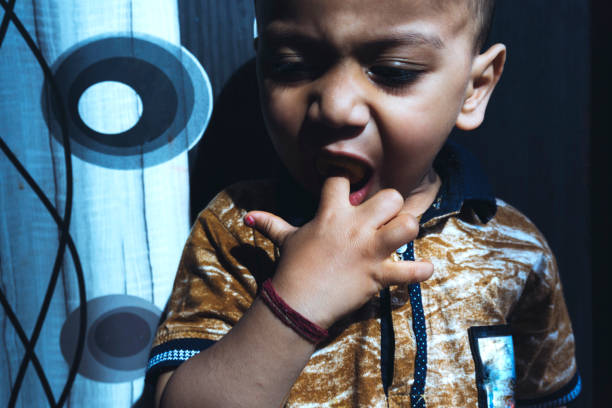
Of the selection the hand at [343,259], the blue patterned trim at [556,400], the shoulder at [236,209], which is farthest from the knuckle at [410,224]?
the blue patterned trim at [556,400]

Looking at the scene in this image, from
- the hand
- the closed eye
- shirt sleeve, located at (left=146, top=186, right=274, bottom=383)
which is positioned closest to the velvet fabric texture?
shirt sleeve, located at (left=146, top=186, right=274, bottom=383)

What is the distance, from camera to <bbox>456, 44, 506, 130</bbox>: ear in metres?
0.66

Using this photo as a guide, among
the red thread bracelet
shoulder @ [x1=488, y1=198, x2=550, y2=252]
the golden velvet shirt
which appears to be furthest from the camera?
shoulder @ [x1=488, y1=198, x2=550, y2=252]

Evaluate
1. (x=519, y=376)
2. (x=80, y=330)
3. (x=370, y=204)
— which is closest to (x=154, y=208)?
(x=80, y=330)

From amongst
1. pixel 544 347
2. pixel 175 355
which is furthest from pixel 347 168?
pixel 544 347

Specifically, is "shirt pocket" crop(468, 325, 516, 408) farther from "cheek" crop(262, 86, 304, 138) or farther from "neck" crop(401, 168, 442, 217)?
"cheek" crop(262, 86, 304, 138)

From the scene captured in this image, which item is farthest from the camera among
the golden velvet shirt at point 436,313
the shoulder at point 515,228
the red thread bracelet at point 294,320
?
the shoulder at point 515,228

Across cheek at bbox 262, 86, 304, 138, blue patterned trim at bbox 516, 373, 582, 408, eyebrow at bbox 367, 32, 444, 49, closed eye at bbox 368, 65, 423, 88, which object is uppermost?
eyebrow at bbox 367, 32, 444, 49

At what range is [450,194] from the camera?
0.72 meters

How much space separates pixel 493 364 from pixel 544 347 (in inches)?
5.3

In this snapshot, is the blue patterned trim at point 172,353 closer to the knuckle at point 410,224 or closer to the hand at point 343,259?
the hand at point 343,259

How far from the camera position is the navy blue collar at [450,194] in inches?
27.0

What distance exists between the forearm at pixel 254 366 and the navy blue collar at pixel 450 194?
0.63 ft

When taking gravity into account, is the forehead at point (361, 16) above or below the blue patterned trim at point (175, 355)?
above
